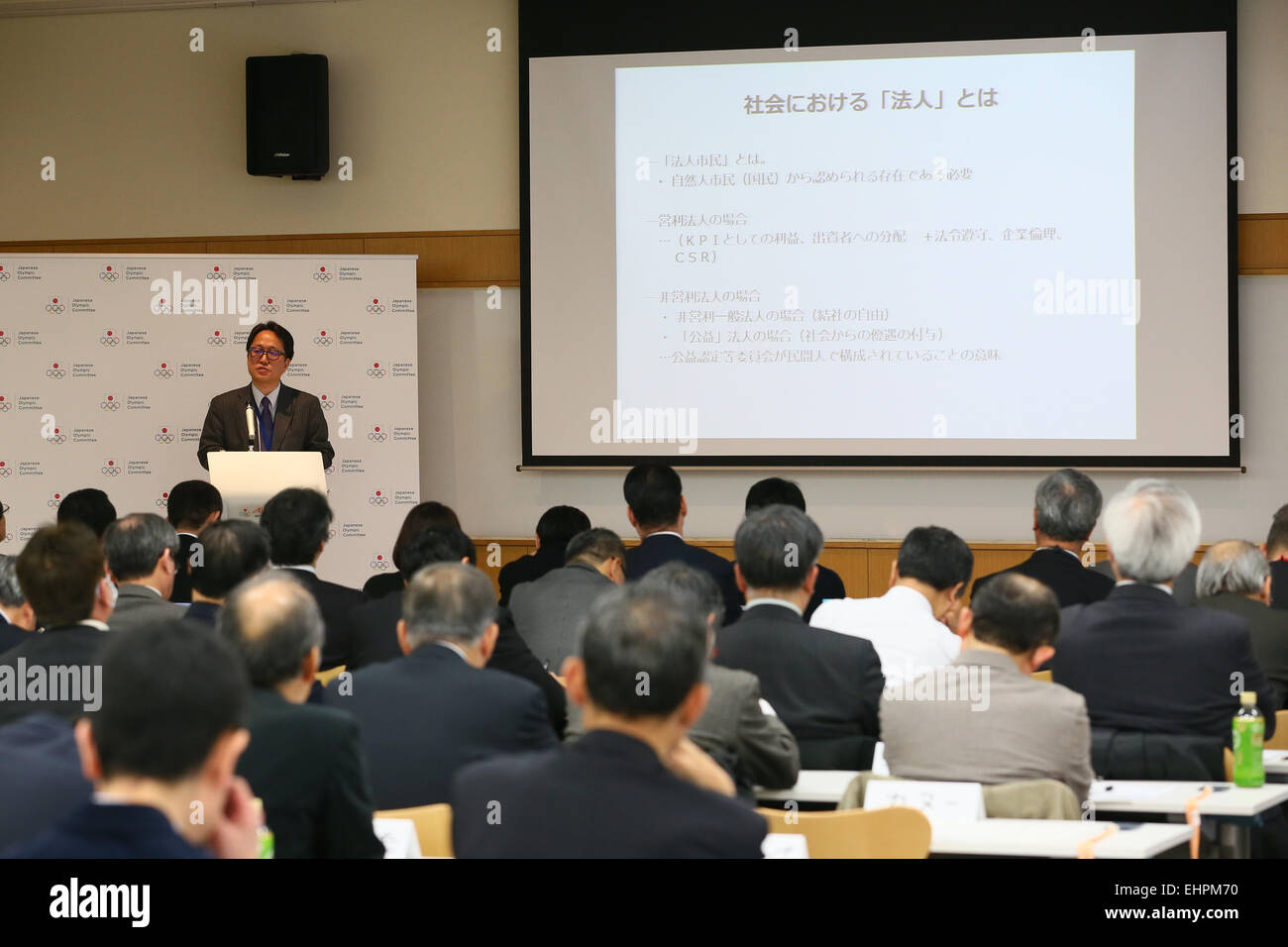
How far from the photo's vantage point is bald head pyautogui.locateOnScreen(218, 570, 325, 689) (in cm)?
237

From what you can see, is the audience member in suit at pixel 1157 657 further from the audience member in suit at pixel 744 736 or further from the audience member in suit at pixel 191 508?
the audience member in suit at pixel 191 508

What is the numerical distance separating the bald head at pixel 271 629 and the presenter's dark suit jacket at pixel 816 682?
3.89 feet

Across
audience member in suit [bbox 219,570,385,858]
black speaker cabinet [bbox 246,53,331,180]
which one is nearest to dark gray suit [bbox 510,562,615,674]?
audience member in suit [bbox 219,570,385,858]

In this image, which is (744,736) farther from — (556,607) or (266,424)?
(266,424)

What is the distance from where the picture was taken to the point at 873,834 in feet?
7.96

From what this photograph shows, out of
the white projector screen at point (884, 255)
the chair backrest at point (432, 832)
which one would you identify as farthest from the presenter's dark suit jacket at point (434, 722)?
the white projector screen at point (884, 255)

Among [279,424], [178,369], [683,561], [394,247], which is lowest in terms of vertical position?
[683,561]

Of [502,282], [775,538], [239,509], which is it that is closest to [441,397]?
[502,282]

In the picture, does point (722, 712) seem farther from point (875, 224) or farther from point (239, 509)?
point (875, 224)

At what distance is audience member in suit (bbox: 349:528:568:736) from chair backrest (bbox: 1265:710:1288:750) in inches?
70.7

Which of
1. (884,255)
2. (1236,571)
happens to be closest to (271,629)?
(1236,571)

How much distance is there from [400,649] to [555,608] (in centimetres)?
69

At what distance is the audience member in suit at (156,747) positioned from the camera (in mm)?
1470

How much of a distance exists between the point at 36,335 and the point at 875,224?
4.39m
